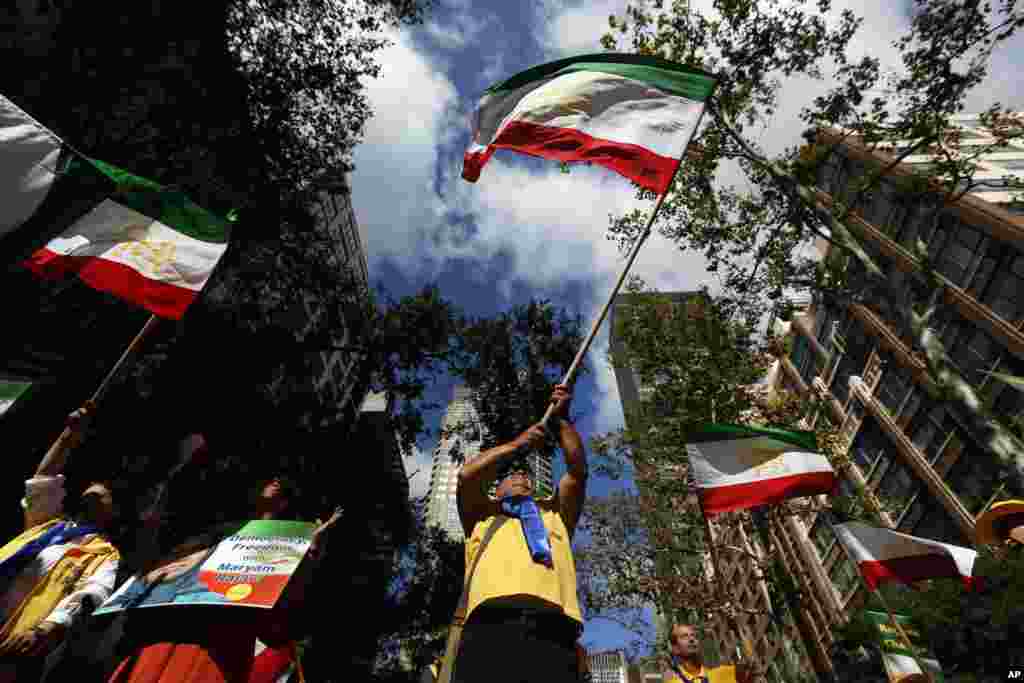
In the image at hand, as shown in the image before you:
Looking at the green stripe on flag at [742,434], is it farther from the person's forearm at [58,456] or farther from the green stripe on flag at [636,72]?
the person's forearm at [58,456]

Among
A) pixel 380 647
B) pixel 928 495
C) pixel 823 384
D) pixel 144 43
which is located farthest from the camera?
pixel 823 384

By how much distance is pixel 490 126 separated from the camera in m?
6.12

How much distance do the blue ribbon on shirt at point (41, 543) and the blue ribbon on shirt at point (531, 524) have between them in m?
2.84

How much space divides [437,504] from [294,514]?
96221 millimetres

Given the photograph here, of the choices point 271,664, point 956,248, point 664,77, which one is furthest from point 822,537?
point 271,664

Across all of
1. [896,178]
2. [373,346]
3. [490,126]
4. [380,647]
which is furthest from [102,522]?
[896,178]

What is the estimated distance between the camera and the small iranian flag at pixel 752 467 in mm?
7473

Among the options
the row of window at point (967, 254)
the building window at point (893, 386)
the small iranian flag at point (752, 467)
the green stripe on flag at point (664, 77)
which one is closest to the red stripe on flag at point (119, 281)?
the green stripe on flag at point (664, 77)

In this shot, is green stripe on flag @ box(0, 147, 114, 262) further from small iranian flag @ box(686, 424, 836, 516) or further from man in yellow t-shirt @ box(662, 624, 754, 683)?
small iranian flag @ box(686, 424, 836, 516)

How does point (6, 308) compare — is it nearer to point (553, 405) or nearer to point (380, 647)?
point (553, 405)

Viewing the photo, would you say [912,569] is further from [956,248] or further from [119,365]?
[956,248]

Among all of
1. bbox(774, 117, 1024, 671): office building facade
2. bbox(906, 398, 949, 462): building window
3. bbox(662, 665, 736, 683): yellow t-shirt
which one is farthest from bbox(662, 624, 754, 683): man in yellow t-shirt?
bbox(906, 398, 949, 462): building window

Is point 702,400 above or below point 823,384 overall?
below

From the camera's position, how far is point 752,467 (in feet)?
25.1
